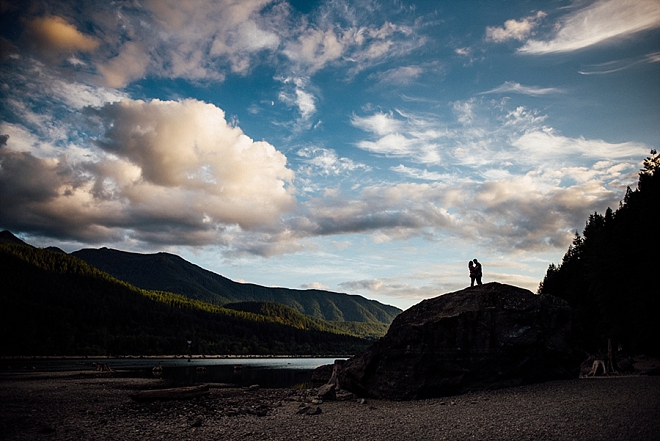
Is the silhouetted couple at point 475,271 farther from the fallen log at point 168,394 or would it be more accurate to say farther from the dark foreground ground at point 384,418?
the fallen log at point 168,394

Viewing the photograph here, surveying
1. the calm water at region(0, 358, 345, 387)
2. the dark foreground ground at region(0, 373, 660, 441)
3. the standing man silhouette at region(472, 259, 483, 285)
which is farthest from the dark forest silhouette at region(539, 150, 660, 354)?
the calm water at region(0, 358, 345, 387)

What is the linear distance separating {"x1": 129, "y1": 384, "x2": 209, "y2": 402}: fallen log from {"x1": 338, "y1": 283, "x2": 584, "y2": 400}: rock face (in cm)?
1670

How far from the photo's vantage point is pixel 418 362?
29219 mm

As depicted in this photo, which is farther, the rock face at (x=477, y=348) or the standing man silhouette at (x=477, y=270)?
the standing man silhouette at (x=477, y=270)

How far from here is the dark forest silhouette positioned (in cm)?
3894

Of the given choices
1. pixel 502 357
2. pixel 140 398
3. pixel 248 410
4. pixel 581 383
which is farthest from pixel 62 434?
pixel 581 383

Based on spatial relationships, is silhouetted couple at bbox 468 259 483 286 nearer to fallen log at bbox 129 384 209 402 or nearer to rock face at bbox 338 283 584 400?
rock face at bbox 338 283 584 400

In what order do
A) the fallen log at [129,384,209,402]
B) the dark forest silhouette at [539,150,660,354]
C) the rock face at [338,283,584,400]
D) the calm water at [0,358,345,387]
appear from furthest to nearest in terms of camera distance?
the calm water at [0,358,345,387]
the dark forest silhouette at [539,150,660,354]
the fallen log at [129,384,209,402]
the rock face at [338,283,584,400]

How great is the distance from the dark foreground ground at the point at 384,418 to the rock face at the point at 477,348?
4.91 feet

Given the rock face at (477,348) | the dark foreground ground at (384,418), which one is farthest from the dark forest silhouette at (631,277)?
the dark foreground ground at (384,418)

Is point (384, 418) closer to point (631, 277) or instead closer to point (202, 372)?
point (631, 277)

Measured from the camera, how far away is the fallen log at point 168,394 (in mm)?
33906

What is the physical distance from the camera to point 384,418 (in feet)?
72.5

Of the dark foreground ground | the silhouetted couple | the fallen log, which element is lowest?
the fallen log
